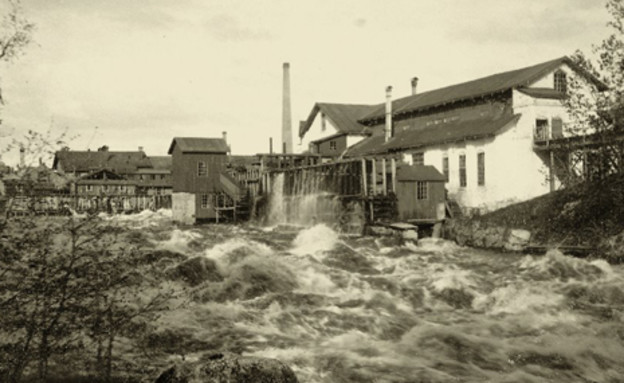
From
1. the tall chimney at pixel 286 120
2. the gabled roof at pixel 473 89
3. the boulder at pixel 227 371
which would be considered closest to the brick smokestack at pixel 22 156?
the boulder at pixel 227 371

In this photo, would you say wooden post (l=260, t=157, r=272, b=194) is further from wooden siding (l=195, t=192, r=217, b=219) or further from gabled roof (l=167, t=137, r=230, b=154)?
wooden siding (l=195, t=192, r=217, b=219)

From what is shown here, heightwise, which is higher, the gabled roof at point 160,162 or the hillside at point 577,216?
the gabled roof at point 160,162

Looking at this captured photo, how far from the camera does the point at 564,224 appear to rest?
22.7 m

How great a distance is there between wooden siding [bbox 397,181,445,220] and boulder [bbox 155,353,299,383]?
2413cm

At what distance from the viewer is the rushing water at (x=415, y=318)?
8000 millimetres

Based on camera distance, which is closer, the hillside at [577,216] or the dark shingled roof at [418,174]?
the hillside at [577,216]

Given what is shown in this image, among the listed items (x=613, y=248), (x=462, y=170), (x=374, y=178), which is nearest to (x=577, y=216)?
(x=613, y=248)

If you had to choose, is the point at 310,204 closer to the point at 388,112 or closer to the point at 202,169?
the point at 388,112

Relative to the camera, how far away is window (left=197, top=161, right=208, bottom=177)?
43.9 metres

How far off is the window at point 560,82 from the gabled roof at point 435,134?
349 cm

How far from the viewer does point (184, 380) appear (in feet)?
16.1

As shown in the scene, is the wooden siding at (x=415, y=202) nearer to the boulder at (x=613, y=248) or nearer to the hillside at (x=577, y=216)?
the hillside at (x=577, y=216)

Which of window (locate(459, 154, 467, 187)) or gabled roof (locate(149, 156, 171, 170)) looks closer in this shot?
window (locate(459, 154, 467, 187))

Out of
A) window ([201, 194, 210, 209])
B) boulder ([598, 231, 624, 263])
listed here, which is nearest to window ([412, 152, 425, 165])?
boulder ([598, 231, 624, 263])
